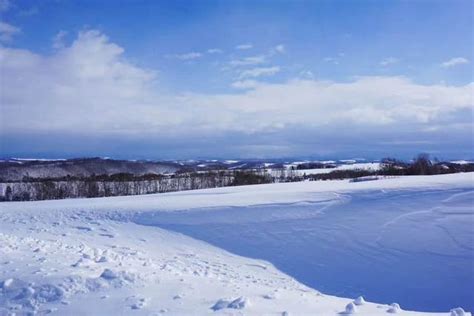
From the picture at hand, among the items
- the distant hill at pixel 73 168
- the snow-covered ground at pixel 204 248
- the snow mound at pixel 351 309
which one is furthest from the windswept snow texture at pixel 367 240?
the distant hill at pixel 73 168

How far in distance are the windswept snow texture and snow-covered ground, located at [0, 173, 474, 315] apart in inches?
2.7

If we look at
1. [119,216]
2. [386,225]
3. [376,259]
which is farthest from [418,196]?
[119,216]

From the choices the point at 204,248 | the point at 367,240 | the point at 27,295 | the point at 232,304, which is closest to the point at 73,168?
the point at 204,248

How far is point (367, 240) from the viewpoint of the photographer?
49.6 ft

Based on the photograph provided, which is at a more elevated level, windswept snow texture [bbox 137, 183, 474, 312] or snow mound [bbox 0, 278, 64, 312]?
snow mound [bbox 0, 278, 64, 312]

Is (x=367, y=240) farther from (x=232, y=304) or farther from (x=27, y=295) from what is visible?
(x=27, y=295)

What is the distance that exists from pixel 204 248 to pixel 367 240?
5662 mm

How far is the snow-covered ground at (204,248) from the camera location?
6555 millimetres

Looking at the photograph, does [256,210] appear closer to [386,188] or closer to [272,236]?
[272,236]

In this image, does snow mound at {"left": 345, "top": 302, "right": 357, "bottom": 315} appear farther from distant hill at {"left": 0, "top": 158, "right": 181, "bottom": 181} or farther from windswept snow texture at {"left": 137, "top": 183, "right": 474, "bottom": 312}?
distant hill at {"left": 0, "top": 158, "right": 181, "bottom": 181}

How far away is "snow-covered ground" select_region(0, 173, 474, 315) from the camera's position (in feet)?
21.5

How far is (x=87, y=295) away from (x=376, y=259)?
10.1m

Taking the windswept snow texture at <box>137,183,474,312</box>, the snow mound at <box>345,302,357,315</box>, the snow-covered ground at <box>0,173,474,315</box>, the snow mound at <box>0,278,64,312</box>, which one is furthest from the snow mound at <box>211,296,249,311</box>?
the windswept snow texture at <box>137,183,474,312</box>

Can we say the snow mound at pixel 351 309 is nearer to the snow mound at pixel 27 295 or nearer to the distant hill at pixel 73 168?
the snow mound at pixel 27 295
